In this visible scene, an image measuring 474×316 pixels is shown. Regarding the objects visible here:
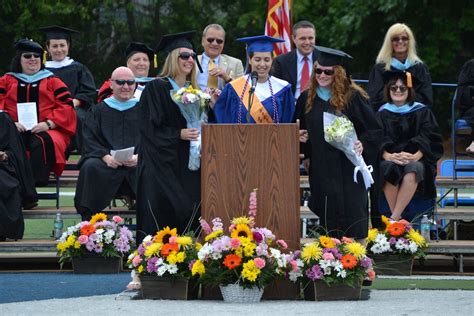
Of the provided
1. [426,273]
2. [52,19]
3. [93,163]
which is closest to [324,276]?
[426,273]

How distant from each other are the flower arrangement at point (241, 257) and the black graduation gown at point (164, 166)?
46.5 inches

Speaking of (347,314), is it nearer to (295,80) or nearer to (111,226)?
(111,226)

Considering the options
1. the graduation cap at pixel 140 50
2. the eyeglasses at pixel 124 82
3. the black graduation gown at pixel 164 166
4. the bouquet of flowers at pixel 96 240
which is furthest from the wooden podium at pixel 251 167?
the graduation cap at pixel 140 50

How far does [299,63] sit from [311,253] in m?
4.48

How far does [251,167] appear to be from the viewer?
9.44m

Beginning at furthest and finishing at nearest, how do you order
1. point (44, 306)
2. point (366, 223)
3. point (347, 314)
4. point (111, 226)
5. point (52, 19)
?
1. point (52, 19)
2. point (111, 226)
3. point (366, 223)
4. point (44, 306)
5. point (347, 314)

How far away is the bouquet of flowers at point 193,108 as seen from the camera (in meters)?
10.1

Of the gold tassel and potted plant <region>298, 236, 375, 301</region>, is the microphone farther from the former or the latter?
the gold tassel

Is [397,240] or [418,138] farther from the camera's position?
[418,138]

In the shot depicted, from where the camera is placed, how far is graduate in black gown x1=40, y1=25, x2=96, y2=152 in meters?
15.1

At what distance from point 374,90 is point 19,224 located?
403cm

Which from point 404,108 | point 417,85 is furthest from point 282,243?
point 417,85

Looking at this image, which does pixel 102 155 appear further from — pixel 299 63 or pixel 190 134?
pixel 190 134

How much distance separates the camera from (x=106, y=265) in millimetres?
12016
